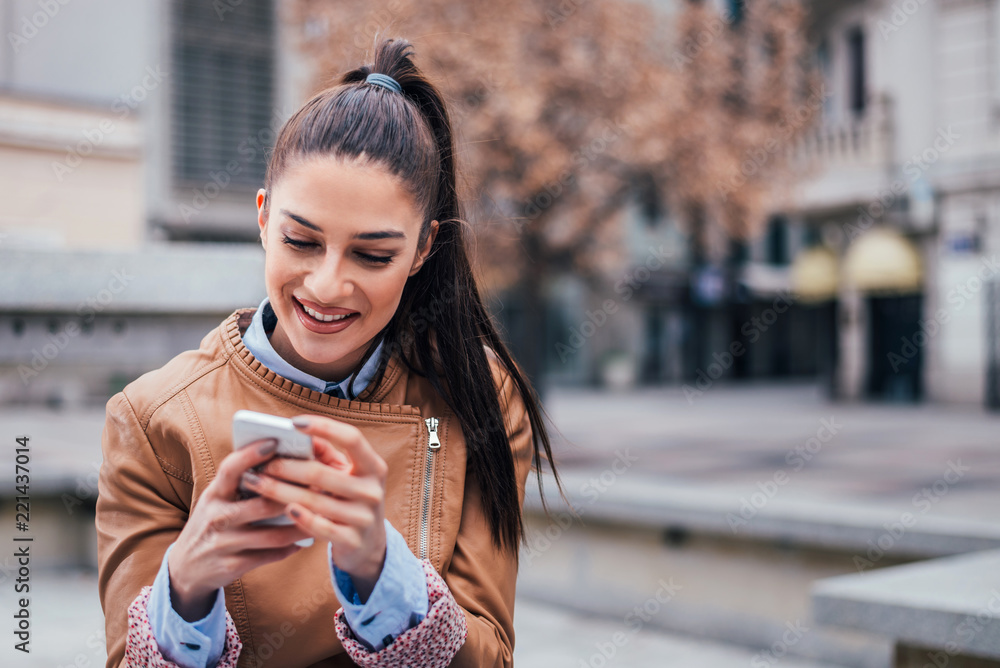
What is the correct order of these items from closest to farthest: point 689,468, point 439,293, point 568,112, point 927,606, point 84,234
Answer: point 439,293, point 927,606, point 84,234, point 689,468, point 568,112

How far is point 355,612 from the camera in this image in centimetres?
120

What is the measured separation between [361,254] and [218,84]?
17777 millimetres

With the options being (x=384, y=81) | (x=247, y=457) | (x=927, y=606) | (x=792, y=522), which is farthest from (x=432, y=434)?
(x=792, y=522)

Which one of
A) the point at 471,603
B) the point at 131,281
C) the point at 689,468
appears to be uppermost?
A: the point at 131,281

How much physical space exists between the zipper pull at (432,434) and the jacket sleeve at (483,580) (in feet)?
0.31

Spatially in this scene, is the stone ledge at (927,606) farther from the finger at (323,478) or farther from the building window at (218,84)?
the building window at (218,84)

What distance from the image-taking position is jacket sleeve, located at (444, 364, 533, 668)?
142cm

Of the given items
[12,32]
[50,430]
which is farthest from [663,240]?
[12,32]

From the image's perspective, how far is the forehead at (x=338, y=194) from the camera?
4.18 ft

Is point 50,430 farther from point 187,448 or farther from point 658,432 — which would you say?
point 658,432

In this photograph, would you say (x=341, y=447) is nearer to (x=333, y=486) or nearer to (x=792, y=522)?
(x=333, y=486)

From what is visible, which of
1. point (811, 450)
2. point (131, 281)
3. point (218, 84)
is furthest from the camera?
point (218, 84)

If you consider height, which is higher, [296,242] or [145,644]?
[296,242]

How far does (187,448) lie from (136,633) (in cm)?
26
